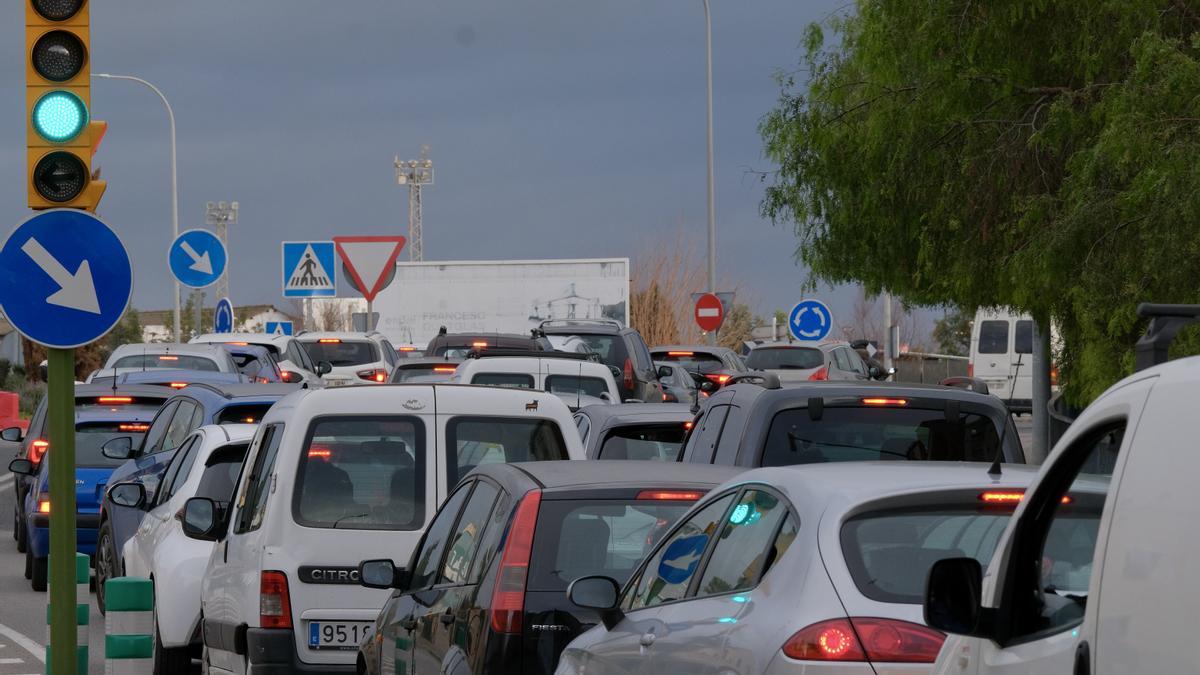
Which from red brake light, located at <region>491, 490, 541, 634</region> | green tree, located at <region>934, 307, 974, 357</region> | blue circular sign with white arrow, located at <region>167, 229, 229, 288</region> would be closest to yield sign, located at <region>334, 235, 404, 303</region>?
blue circular sign with white arrow, located at <region>167, 229, 229, 288</region>

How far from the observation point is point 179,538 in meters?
12.0

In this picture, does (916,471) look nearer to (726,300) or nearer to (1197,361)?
(1197,361)

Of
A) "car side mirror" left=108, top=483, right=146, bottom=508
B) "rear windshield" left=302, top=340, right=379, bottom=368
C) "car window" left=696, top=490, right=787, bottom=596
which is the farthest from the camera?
"rear windshield" left=302, top=340, right=379, bottom=368

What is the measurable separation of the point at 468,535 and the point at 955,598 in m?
3.84

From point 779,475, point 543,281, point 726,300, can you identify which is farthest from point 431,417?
point 543,281

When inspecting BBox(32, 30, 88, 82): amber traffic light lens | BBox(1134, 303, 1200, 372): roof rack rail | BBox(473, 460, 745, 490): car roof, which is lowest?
BBox(473, 460, 745, 490): car roof

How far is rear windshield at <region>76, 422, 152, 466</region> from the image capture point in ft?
58.2

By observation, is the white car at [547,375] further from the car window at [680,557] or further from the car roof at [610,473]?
the car window at [680,557]

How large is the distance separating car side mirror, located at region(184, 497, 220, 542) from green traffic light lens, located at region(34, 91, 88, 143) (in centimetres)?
243

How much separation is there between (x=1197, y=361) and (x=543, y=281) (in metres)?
52.5

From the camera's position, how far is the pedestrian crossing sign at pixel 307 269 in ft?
105

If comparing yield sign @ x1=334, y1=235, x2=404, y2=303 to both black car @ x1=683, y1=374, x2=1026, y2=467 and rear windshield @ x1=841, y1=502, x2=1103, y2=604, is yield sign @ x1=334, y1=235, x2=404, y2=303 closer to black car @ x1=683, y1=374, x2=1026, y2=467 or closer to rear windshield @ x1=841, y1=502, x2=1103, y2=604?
black car @ x1=683, y1=374, x2=1026, y2=467

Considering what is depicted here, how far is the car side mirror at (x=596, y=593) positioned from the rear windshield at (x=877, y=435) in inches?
150

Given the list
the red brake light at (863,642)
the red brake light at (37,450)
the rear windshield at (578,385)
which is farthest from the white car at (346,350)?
the red brake light at (863,642)
